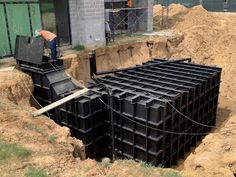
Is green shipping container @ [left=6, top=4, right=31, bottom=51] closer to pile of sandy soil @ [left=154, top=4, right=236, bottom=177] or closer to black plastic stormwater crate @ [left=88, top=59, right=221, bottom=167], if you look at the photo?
black plastic stormwater crate @ [left=88, top=59, right=221, bottom=167]

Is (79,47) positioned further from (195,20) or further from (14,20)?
(195,20)

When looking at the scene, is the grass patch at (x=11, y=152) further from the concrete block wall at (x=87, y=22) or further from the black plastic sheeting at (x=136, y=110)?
the concrete block wall at (x=87, y=22)

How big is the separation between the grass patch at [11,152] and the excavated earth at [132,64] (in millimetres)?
102

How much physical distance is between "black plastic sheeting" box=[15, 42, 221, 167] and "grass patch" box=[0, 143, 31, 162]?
153 inches

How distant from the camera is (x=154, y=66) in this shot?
13.1 m

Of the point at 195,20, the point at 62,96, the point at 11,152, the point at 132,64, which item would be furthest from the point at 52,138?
the point at 195,20

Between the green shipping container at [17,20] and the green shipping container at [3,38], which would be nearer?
the green shipping container at [3,38]

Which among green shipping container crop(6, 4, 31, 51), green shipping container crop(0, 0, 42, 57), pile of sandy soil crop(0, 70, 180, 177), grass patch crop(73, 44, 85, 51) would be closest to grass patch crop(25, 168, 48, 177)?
pile of sandy soil crop(0, 70, 180, 177)

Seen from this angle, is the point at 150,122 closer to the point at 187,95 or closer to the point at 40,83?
the point at 187,95

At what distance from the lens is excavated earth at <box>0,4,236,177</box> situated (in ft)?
18.0

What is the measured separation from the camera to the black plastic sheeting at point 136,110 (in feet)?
30.5

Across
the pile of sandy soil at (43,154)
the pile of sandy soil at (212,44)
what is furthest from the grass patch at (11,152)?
the pile of sandy soil at (212,44)

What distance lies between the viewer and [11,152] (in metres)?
5.80

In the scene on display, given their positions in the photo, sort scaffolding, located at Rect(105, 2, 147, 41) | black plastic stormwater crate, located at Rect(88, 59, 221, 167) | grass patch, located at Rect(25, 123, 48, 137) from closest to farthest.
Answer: grass patch, located at Rect(25, 123, 48, 137), black plastic stormwater crate, located at Rect(88, 59, 221, 167), scaffolding, located at Rect(105, 2, 147, 41)
